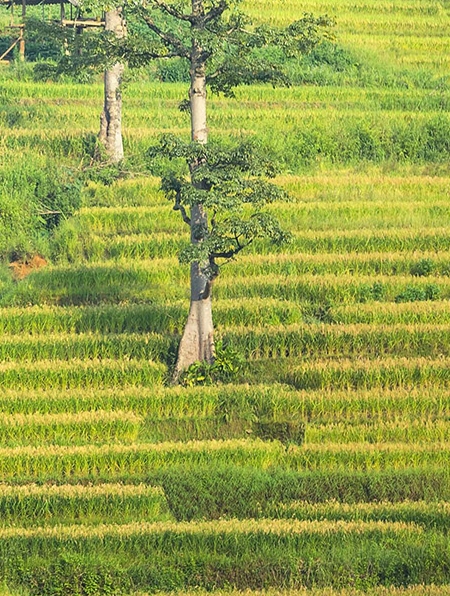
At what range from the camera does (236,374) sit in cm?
1653

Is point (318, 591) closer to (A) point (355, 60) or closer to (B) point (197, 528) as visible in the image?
(B) point (197, 528)

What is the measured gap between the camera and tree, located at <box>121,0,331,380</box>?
1602 cm

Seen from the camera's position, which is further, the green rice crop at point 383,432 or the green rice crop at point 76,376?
the green rice crop at point 76,376

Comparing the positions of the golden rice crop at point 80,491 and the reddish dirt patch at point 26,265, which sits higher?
the reddish dirt patch at point 26,265

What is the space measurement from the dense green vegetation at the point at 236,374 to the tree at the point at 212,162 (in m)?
0.81

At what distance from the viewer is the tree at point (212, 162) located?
1602 centimetres

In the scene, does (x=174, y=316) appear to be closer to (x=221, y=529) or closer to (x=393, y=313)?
(x=393, y=313)

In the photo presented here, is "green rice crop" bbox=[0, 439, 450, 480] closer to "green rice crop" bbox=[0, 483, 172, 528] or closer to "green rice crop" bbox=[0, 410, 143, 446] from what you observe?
"green rice crop" bbox=[0, 410, 143, 446]

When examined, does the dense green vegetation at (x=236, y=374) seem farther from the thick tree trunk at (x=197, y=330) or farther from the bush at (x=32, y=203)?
the thick tree trunk at (x=197, y=330)

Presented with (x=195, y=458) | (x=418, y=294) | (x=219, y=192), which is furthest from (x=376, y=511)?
(x=418, y=294)

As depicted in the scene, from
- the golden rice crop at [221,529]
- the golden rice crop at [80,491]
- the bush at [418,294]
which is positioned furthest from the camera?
the bush at [418,294]

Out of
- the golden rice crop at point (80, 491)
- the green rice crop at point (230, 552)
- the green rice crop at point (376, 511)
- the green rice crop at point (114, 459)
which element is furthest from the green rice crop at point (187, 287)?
the green rice crop at point (230, 552)

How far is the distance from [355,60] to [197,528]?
2491 centimetres

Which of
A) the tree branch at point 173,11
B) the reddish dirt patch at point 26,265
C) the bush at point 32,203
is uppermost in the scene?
the tree branch at point 173,11
